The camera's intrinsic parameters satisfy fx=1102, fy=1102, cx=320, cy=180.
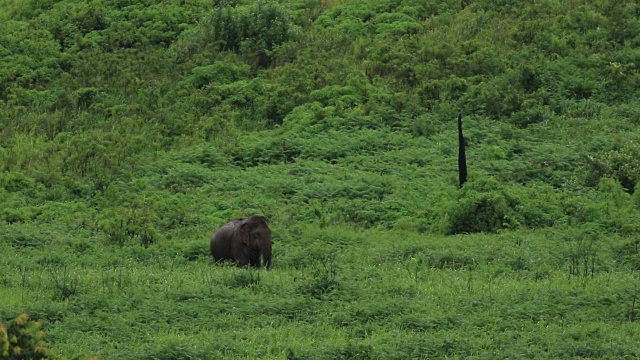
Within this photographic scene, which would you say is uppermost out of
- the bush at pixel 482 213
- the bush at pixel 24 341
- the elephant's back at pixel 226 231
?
the bush at pixel 24 341

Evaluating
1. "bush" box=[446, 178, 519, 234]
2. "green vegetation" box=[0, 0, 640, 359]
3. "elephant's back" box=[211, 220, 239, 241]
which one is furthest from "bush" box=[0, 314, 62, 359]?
"bush" box=[446, 178, 519, 234]

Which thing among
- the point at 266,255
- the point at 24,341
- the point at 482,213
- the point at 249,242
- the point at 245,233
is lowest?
the point at 482,213

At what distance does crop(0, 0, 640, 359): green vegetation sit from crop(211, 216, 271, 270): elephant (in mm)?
513

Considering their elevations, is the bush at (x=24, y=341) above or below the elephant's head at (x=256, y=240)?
above

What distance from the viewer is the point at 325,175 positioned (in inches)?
1059

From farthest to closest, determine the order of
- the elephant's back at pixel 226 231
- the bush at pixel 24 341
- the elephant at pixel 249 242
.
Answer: the elephant's back at pixel 226 231 < the elephant at pixel 249 242 < the bush at pixel 24 341

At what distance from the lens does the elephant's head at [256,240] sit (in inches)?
758

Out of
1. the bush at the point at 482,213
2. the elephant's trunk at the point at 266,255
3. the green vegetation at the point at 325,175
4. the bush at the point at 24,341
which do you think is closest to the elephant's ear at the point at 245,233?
the elephant's trunk at the point at 266,255

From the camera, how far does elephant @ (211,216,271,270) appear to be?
19.3m

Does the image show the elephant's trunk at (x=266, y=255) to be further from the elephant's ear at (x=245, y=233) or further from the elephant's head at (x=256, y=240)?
the elephant's ear at (x=245, y=233)

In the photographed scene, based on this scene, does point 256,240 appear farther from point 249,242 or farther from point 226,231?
point 226,231

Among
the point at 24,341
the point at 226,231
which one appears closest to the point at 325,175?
the point at 226,231

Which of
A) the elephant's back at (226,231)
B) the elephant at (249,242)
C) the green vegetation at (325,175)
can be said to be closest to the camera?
the green vegetation at (325,175)

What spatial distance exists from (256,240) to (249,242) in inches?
6.1
